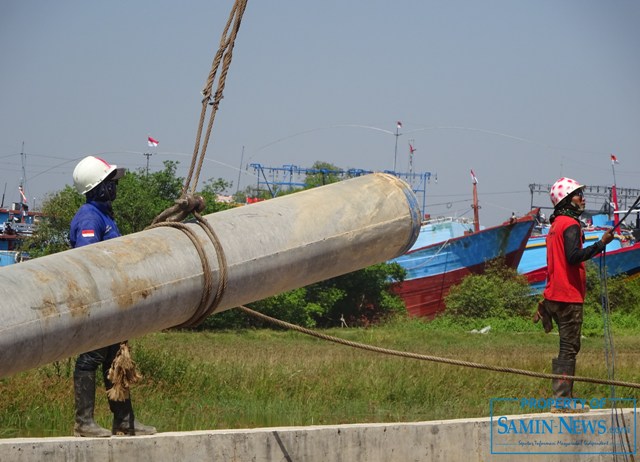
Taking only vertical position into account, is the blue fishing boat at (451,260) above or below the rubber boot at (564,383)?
above

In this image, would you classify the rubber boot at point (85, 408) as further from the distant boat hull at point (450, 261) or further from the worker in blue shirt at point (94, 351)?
the distant boat hull at point (450, 261)

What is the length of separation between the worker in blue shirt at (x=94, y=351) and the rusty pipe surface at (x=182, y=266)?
5.66 feet

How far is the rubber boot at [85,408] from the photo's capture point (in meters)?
5.98

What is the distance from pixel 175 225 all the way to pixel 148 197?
884 inches

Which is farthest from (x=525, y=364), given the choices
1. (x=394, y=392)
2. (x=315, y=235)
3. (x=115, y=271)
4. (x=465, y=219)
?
(x=465, y=219)

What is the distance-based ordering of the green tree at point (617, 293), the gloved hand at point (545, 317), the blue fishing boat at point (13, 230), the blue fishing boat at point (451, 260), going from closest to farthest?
the gloved hand at point (545, 317), the green tree at point (617, 293), the blue fishing boat at point (451, 260), the blue fishing boat at point (13, 230)

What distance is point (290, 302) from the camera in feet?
98.1

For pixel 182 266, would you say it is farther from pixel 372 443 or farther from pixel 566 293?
pixel 566 293

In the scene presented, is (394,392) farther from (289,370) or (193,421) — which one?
(193,421)

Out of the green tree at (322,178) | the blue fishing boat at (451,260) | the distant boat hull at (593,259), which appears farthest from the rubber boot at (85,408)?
the distant boat hull at (593,259)

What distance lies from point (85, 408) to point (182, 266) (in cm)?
217

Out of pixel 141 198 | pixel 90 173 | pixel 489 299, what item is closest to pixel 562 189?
pixel 90 173

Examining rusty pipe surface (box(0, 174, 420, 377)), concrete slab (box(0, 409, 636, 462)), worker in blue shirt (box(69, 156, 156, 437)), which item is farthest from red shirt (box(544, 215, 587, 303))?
worker in blue shirt (box(69, 156, 156, 437))

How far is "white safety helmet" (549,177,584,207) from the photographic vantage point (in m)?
7.89
